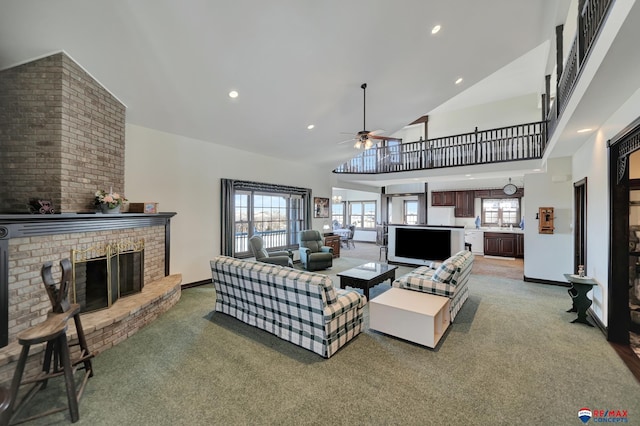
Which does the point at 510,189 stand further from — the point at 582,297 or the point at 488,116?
the point at 582,297

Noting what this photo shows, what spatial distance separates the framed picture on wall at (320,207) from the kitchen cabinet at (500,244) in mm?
5427

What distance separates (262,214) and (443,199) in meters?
6.89

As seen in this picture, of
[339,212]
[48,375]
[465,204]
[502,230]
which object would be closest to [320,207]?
[339,212]

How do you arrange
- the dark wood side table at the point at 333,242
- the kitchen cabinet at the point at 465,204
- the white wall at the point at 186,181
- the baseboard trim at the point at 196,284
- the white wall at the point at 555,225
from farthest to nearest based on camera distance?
the kitchen cabinet at the point at 465,204, the dark wood side table at the point at 333,242, the white wall at the point at 555,225, the baseboard trim at the point at 196,284, the white wall at the point at 186,181

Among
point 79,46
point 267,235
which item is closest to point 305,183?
point 267,235

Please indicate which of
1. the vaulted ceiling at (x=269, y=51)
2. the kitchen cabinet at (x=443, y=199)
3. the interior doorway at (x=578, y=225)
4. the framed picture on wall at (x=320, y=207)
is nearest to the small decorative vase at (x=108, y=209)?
the vaulted ceiling at (x=269, y=51)

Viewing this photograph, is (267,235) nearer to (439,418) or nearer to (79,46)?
(79,46)

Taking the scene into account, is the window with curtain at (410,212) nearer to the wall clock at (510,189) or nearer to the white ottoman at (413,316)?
the wall clock at (510,189)

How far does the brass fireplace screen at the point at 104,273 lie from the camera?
3.04 m

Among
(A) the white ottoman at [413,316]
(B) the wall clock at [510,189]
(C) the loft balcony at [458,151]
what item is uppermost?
(C) the loft balcony at [458,151]

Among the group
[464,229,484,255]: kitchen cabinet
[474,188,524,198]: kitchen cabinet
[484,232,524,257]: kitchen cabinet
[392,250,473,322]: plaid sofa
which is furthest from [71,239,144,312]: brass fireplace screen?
[474,188,524,198]: kitchen cabinet

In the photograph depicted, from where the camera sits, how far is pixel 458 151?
7.77 meters

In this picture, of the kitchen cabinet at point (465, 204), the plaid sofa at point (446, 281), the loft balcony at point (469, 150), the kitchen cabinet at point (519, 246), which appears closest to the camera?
the plaid sofa at point (446, 281)

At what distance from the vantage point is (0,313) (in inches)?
92.2
